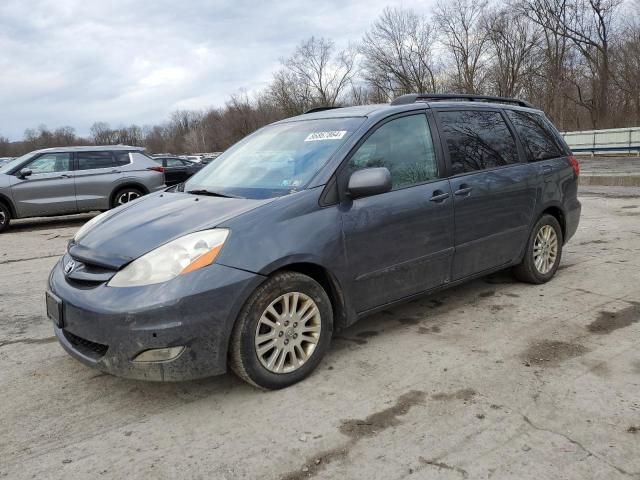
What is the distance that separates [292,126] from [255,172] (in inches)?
25.2

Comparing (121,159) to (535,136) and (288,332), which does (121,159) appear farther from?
(288,332)

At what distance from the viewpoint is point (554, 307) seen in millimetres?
4480

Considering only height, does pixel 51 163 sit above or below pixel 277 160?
above

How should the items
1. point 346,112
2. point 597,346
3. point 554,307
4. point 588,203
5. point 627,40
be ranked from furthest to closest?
point 627,40, point 588,203, point 554,307, point 346,112, point 597,346

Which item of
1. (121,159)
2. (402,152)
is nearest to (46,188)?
(121,159)

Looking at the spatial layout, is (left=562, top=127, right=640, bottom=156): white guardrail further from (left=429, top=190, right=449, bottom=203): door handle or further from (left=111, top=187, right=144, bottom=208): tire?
(left=429, top=190, right=449, bottom=203): door handle

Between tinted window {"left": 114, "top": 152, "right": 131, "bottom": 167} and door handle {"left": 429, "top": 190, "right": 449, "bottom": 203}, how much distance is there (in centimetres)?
982

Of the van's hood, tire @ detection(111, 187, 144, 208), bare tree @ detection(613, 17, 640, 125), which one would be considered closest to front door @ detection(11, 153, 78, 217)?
tire @ detection(111, 187, 144, 208)

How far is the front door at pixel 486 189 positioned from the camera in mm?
4176

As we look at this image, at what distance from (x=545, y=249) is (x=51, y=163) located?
1024 cm

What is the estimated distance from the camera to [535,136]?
5121 mm

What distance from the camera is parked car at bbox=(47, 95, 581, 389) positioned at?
9.25 ft

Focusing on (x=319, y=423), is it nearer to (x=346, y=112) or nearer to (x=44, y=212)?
(x=346, y=112)

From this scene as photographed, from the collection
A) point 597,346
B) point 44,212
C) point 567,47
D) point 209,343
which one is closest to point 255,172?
point 209,343
